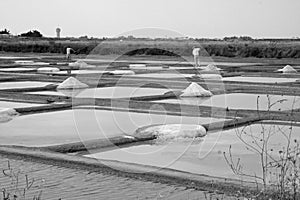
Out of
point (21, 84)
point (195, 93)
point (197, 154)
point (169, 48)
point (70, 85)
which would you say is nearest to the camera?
point (197, 154)

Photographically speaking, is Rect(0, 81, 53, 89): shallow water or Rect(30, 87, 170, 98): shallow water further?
Rect(0, 81, 53, 89): shallow water

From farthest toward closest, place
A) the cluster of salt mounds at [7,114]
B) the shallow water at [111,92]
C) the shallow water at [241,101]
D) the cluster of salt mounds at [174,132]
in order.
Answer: the shallow water at [111,92] < the shallow water at [241,101] < the cluster of salt mounds at [7,114] < the cluster of salt mounds at [174,132]

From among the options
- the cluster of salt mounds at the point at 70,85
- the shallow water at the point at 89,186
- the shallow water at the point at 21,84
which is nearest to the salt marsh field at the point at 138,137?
the shallow water at the point at 89,186

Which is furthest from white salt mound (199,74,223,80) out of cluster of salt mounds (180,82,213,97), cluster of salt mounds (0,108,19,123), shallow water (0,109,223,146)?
cluster of salt mounds (0,108,19,123)

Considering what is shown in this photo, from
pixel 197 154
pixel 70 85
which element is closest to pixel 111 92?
pixel 70 85

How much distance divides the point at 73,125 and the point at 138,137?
1.20 m

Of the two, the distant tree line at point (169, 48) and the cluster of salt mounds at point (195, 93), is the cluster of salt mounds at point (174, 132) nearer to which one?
the cluster of salt mounds at point (195, 93)

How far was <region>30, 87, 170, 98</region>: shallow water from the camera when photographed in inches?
388

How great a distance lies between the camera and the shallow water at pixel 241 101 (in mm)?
8231

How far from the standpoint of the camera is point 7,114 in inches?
285

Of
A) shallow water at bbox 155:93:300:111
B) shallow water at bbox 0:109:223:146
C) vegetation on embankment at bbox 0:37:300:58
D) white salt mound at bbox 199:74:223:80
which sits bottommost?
shallow water at bbox 0:109:223:146

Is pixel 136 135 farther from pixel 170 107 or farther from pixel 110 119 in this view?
pixel 170 107

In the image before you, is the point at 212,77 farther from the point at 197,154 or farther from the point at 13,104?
the point at 197,154

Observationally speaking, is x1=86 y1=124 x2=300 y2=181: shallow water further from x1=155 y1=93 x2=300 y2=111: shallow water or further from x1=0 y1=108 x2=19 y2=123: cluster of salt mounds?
x1=155 y1=93 x2=300 y2=111: shallow water
